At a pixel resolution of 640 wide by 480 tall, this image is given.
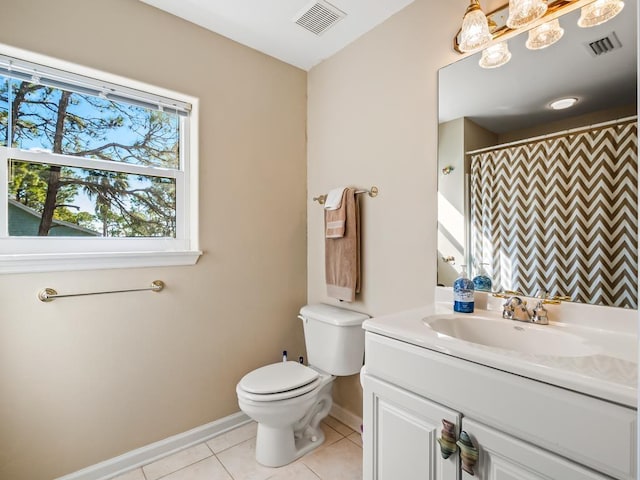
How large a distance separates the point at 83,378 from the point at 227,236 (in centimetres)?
95

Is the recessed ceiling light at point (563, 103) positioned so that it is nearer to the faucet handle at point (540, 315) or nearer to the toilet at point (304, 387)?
the faucet handle at point (540, 315)

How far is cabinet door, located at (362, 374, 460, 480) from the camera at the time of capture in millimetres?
982

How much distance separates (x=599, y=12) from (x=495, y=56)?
1.07 feet

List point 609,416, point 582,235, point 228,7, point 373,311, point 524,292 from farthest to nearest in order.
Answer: point 373,311
point 228,7
point 524,292
point 582,235
point 609,416

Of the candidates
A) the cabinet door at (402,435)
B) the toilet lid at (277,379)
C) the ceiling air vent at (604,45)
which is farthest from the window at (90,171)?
the ceiling air vent at (604,45)

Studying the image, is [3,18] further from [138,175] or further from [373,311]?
[373,311]

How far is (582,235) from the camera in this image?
1.13 metres

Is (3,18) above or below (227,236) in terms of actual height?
above

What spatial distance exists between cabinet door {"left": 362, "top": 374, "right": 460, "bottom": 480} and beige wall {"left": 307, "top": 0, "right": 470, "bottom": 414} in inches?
23.9

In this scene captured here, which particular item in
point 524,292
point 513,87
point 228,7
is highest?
point 228,7

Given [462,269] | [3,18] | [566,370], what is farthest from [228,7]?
[566,370]

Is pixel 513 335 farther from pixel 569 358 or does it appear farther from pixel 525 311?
pixel 569 358

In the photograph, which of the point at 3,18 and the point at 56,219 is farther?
the point at 56,219

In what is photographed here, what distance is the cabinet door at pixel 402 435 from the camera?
982 millimetres
